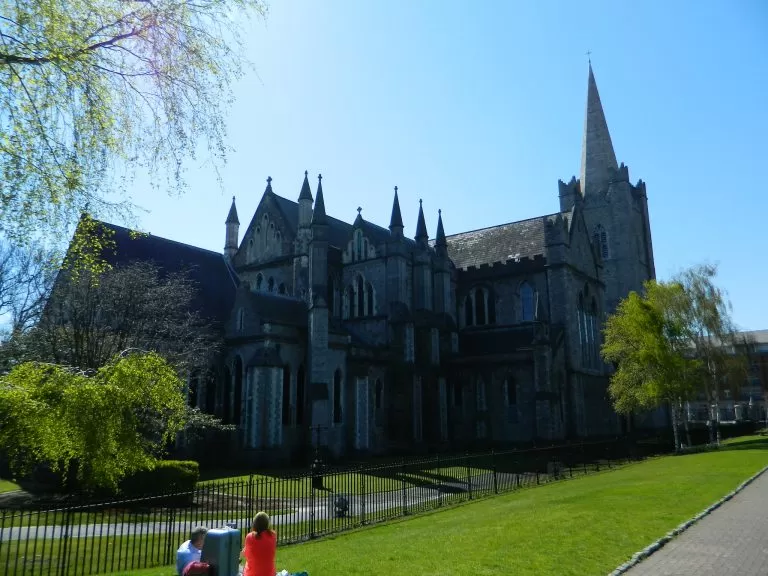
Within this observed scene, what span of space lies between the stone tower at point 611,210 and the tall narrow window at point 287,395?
32.2 m

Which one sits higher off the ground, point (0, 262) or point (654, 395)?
point (0, 262)

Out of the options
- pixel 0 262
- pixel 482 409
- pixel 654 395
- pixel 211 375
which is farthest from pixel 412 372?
pixel 0 262

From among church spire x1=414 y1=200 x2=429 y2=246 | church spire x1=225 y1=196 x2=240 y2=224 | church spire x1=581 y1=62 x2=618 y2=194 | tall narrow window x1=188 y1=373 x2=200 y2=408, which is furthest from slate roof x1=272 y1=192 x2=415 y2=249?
church spire x1=581 y1=62 x2=618 y2=194

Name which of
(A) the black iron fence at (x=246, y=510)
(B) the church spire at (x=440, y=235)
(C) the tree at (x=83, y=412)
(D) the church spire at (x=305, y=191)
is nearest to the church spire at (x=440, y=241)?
(B) the church spire at (x=440, y=235)

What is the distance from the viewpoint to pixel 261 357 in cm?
2941

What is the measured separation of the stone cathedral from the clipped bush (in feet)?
30.7

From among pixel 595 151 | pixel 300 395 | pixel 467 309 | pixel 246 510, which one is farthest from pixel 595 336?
pixel 246 510

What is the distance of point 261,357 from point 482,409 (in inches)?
608

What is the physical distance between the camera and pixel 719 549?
401 inches

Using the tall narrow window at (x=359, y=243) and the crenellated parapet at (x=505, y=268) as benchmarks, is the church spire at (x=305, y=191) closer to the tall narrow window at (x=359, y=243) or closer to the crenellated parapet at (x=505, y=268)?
the tall narrow window at (x=359, y=243)

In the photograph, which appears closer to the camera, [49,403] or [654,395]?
[49,403]

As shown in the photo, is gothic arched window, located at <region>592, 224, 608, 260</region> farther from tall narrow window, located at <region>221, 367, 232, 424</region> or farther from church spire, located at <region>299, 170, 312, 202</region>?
tall narrow window, located at <region>221, 367, 232, 424</region>

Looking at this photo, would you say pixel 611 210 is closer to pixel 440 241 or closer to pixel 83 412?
pixel 440 241

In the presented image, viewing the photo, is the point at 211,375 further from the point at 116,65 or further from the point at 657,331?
A: the point at 657,331
